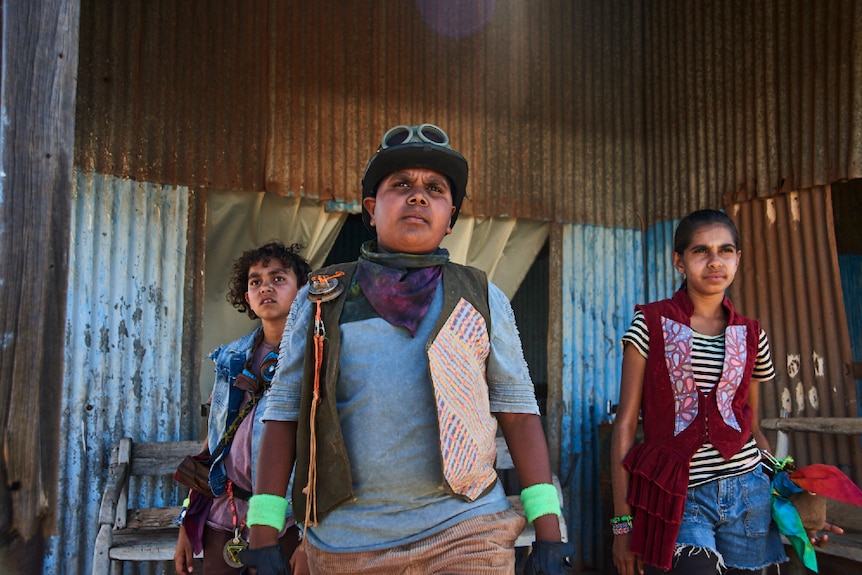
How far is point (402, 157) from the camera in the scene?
2.04 m

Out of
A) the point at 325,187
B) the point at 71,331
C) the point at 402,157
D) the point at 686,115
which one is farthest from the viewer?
the point at 686,115

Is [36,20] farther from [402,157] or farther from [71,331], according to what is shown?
[71,331]

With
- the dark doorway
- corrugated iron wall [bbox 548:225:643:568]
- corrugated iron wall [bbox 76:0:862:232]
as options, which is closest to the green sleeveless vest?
corrugated iron wall [bbox 76:0:862:232]

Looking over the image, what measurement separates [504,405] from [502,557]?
394 millimetres

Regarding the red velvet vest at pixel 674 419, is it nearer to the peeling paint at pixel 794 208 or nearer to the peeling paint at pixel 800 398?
the peeling paint at pixel 800 398

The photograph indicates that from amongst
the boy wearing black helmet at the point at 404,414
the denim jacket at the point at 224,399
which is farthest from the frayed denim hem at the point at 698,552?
the denim jacket at the point at 224,399

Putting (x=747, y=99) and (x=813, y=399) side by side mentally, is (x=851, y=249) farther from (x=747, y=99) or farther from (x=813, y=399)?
(x=813, y=399)

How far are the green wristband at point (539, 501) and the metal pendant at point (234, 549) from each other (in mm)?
1429

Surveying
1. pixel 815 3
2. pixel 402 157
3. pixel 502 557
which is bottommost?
pixel 502 557

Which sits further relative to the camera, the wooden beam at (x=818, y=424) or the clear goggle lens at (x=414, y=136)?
the wooden beam at (x=818, y=424)

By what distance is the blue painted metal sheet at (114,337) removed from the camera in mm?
4320

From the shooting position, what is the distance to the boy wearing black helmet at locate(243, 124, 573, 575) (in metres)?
1.78

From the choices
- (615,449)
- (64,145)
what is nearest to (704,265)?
(615,449)

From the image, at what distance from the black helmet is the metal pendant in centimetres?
159
